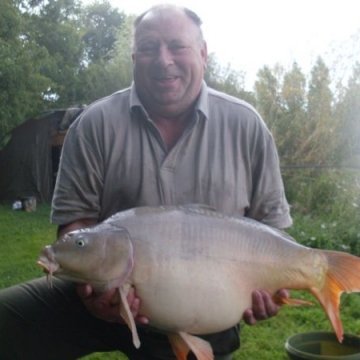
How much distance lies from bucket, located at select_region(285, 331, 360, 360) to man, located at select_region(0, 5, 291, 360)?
2.44ft

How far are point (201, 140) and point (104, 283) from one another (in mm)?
861

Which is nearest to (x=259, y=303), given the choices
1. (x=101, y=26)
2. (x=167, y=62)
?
(x=167, y=62)

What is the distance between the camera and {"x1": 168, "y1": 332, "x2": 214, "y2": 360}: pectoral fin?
7.59 feet

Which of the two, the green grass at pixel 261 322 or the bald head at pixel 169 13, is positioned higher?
the bald head at pixel 169 13

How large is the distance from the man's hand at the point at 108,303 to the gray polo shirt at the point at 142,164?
447 millimetres

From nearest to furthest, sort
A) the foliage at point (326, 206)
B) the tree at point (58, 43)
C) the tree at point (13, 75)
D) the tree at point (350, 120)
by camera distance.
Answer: the foliage at point (326, 206)
the tree at point (350, 120)
the tree at point (13, 75)
the tree at point (58, 43)

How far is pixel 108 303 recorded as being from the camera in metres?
2.30

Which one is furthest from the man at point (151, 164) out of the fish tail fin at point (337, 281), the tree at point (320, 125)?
the tree at point (320, 125)

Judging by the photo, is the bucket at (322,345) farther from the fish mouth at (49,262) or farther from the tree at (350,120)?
the tree at (350,120)

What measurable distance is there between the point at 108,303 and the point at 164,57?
3.40 feet

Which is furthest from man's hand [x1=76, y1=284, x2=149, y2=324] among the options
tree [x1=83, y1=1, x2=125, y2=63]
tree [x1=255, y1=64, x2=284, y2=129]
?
tree [x1=83, y1=1, x2=125, y2=63]

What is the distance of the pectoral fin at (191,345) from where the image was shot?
2312 millimetres

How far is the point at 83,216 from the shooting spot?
8.87 ft

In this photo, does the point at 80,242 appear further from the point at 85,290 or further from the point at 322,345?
the point at 322,345
